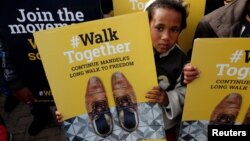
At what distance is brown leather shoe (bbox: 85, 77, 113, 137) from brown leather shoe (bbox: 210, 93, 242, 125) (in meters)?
0.53

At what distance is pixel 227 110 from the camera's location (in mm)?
1581

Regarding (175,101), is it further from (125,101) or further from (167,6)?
(167,6)

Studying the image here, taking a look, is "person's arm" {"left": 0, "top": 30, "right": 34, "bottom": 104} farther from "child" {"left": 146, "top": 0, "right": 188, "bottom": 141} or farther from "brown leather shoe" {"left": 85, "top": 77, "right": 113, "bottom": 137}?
"child" {"left": 146, "top": 0, "right": 188, "bottom": 141}

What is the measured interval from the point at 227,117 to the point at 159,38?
1.82 feet

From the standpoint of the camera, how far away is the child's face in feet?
5.68

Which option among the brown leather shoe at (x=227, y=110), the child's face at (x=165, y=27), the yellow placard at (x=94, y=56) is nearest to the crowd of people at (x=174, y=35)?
the child's face at (x=165, y=27)

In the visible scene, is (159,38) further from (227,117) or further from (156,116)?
(227,117)

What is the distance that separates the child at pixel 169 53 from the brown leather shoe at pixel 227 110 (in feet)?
0.73

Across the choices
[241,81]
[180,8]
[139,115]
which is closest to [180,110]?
[139,115]

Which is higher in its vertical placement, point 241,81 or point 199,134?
point 241,81

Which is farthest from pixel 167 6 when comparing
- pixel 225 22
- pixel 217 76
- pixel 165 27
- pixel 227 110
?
pixel 227 110

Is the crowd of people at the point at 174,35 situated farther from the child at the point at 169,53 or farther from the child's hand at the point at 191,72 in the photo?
the child's hand at the point at 191,72

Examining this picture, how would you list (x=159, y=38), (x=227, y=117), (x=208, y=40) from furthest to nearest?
1. (x=159, y=38)
2. (x=227, y=117)
3. (x=208, y=40)

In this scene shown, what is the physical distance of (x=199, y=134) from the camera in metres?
1.67
